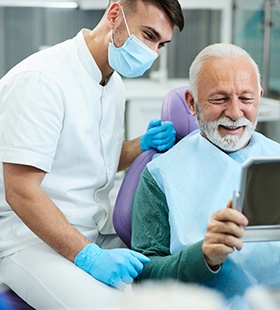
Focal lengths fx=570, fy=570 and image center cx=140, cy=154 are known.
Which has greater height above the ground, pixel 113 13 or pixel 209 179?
pixel 113 13

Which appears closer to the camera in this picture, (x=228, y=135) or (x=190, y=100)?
(x=228, y=135)

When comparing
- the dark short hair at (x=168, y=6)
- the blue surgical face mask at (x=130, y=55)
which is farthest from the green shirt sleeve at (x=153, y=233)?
the dark short hair at (x=168, y=6)

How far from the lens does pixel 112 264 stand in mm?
1585

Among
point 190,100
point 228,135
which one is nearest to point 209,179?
point 228,135

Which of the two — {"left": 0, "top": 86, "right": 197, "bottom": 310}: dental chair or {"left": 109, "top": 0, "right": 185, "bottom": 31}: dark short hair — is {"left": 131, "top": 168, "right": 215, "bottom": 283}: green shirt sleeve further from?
{"left": 109, "top": 0, "right": 185, "bottom": 31}: dark short hair

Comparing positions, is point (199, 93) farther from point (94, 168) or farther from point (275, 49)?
point (275, 49)

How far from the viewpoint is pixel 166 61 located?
14.9 ft

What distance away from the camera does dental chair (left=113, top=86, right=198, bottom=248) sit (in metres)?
1.82

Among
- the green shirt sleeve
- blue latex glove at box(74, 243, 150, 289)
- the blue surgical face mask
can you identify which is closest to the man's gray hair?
the blue surgical face mask

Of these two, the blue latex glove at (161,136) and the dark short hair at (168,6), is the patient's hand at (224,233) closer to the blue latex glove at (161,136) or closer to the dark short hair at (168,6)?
the blue latex glove at (161,136)

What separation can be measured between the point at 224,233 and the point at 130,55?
0.86 metres

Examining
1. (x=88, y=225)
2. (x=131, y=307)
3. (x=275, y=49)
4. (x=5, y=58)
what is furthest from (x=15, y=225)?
(x=275, y=49)

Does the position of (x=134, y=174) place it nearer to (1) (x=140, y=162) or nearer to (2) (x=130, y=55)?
(1) (x=140, y=162)

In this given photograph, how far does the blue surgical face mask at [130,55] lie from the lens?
1.87 meters
